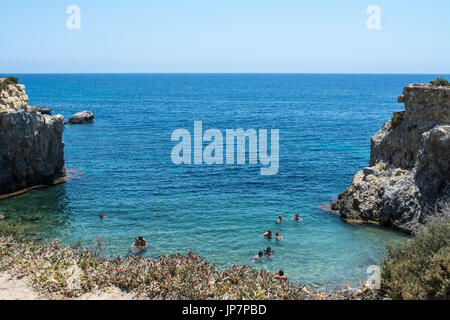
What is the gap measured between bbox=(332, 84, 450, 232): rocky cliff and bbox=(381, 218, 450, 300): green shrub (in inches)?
348

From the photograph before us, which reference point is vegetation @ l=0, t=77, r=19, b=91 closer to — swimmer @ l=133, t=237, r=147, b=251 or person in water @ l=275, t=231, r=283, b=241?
swimmer @ l=133, t=237, r=147, b=251

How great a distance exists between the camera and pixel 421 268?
13.5 m

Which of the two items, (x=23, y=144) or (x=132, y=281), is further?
(x=23, y=144)

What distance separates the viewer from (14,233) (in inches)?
741

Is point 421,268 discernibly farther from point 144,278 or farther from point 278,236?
point 278,236

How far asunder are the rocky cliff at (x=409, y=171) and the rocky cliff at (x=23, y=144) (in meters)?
25.4

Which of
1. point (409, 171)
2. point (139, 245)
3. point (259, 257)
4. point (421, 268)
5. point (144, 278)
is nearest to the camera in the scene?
point (421, 268)

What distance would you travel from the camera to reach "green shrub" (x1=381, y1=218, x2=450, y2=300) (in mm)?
12414

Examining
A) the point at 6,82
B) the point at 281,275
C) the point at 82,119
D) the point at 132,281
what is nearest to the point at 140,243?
the point at 281,275

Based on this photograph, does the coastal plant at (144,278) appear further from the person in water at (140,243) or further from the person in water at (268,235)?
the person in water at (268,235)
